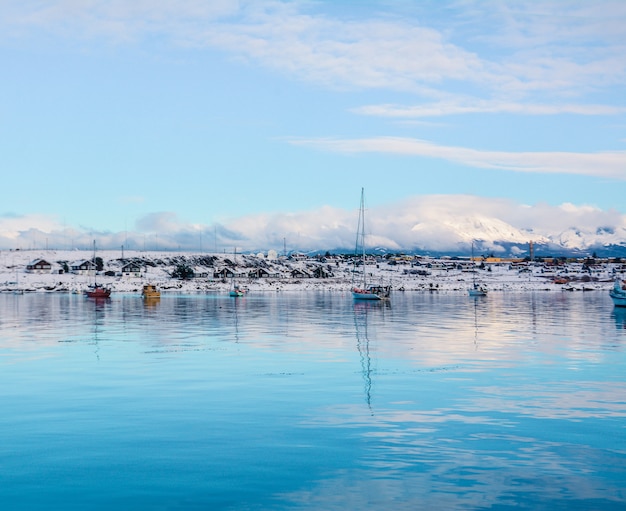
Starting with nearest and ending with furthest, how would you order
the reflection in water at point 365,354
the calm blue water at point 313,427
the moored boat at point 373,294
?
the calm blue water at point 313,427
the reflection in water at point 365,354
the moored boat at point 373,294

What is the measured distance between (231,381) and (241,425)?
31.0 ft

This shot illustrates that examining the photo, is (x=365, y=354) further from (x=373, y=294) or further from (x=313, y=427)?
(x=373, y=294)

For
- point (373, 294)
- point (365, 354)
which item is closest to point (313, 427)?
point (365, 354)

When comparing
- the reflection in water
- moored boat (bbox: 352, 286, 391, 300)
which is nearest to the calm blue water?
the reflection in water

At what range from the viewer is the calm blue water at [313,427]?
16.1m

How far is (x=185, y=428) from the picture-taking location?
888 inches

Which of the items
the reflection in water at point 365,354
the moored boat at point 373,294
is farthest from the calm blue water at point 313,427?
the moored boat at point 373,294

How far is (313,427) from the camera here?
2267 centimetres

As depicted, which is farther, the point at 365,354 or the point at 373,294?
the point at 373,294

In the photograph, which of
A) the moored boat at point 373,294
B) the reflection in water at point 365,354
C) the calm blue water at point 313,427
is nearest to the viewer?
the calm blue water at point 313,427

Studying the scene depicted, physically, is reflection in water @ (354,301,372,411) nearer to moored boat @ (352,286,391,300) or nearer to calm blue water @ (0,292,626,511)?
calm blue water @ (0,292,626,511)

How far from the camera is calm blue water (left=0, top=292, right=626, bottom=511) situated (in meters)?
16.1

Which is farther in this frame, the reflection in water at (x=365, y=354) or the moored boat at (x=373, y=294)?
the moored boat at (x=373, y=294)

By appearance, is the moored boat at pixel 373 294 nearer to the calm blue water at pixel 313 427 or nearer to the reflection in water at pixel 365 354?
the reflection in water at pixel 365 354
